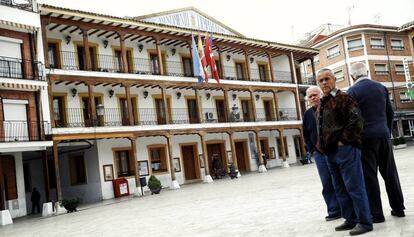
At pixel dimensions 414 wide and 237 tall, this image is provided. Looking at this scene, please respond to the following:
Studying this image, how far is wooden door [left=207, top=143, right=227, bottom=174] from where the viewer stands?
29.9 metres

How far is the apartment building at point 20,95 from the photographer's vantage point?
18.2 meters

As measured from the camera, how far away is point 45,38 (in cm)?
2036

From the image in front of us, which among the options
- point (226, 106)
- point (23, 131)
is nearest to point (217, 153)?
point (226, 106)

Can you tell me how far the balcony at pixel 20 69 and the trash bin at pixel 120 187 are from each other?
6729mm

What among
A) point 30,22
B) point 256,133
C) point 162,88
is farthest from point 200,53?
point 30,22

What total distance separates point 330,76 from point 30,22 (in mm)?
17227

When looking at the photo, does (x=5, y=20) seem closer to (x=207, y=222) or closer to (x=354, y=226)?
(x=207, y=222)

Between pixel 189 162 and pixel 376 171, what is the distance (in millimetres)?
22917

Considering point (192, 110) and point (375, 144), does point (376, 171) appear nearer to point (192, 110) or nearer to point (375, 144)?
point (375, 144)

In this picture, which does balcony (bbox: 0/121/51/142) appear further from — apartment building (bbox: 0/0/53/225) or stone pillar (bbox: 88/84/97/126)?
stone pillar (bbox: 88/84/97/126)

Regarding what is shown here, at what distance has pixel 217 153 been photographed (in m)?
30.3

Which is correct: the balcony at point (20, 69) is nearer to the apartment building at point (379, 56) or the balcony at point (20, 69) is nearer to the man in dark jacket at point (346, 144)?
the man in dark jacket at point (346, 144)

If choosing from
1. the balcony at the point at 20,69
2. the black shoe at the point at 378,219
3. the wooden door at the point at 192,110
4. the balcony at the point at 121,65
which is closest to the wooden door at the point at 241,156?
the wooden door at the point at 192,110

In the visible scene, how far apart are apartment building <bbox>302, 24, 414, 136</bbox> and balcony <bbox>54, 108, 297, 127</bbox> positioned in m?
10.8
